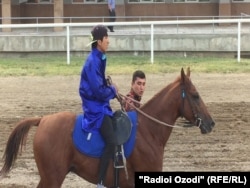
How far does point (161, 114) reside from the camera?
6.36 metres

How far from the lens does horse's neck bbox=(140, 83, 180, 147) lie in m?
6.29

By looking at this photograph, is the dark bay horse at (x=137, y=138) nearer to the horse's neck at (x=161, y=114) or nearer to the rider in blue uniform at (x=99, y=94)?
the horse's neck at (x=161, y=114)

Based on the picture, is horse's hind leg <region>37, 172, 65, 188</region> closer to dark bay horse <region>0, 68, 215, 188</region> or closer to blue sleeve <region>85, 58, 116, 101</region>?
dark bay horse <region>0, 68, 215, 188</region>

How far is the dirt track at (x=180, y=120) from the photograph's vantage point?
337 inches

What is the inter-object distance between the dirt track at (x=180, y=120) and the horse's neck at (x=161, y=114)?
1368mm

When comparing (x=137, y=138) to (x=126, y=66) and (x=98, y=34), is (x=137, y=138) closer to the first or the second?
(x=98, y=34)

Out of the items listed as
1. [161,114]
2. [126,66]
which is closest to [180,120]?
[161,114]

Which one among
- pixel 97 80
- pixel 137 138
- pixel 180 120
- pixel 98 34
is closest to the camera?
pixel 97 80

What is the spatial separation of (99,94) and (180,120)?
4.58 meters

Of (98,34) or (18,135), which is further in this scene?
(18,135)

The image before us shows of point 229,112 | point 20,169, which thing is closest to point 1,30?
point 229,112

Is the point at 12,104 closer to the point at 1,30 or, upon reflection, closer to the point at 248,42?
the point at 248,42

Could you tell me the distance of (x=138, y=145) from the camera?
6176mm

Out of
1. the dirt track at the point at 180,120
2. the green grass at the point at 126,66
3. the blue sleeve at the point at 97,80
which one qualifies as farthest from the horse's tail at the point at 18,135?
the green grass at the point at 126,66
